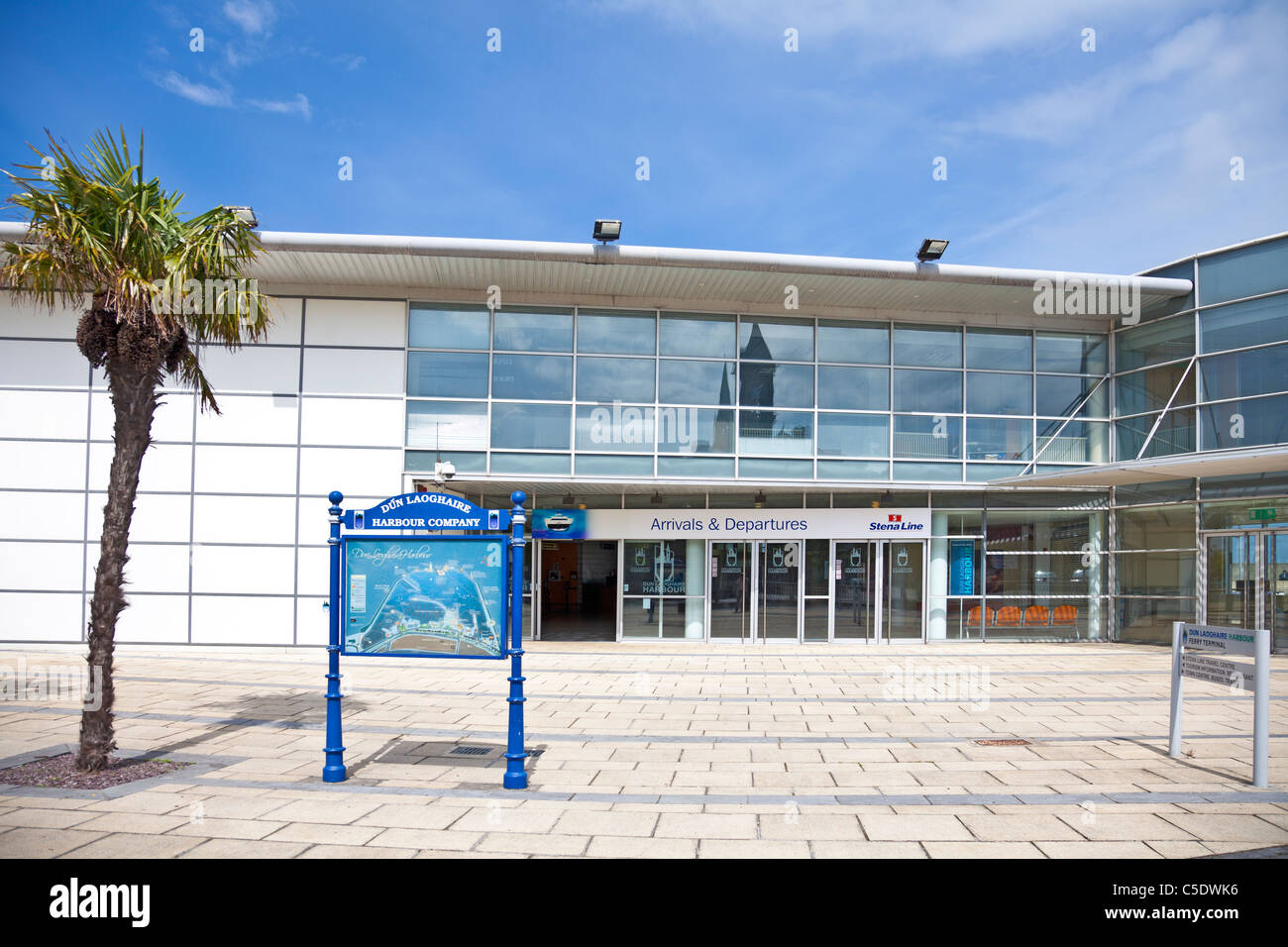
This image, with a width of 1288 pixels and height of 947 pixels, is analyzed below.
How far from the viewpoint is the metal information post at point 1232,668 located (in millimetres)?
7012

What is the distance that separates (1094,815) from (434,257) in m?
A: 12.9

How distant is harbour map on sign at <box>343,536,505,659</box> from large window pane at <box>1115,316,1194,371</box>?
15.9m

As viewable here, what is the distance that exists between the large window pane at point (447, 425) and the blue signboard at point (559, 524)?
6.07ft

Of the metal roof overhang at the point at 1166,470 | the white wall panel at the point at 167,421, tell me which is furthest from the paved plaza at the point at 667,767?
the white wall panel at the point at 167,421

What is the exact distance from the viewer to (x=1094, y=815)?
6133mm

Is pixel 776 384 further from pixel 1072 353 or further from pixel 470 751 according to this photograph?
pixel 470 751

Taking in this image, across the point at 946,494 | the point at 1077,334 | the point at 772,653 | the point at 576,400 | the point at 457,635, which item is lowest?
the point at 772,653

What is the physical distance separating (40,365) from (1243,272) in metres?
23.2

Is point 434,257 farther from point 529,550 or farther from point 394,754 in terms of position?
point 394,754

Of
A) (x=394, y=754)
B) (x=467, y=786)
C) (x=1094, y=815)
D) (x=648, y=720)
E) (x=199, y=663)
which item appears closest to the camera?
(x=1094, y=815)

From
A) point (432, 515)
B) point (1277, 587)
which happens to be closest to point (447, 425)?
point (432, 515)

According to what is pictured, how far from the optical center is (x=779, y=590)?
1712cm

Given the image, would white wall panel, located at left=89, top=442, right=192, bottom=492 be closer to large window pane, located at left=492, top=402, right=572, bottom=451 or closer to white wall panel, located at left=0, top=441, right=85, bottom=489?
white wall panel, located at left=0, top=441, right=85, bottom=489
